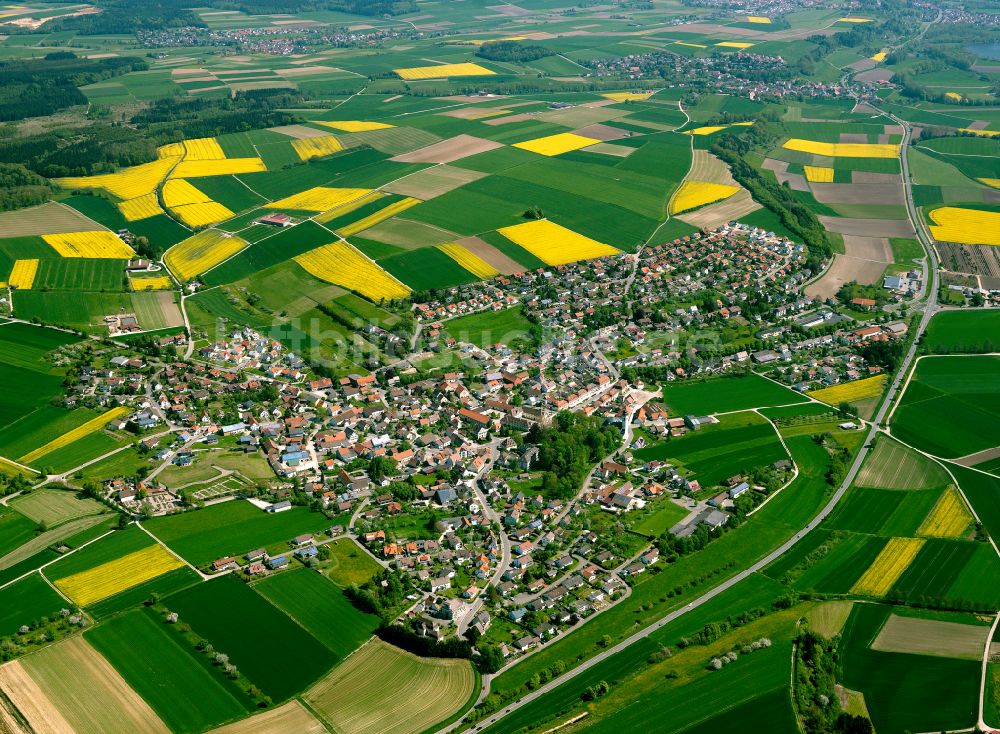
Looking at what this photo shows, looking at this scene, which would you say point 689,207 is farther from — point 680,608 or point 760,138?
point 680,608

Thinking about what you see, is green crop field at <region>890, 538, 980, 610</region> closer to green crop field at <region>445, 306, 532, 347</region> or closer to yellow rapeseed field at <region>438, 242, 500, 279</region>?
green crop field at <region>445, 306, 532, 347</region>

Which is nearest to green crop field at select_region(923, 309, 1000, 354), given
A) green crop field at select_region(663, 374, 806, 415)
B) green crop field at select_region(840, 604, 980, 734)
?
green crop field at select_region(663, 374, 806, 415)

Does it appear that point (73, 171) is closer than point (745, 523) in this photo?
No

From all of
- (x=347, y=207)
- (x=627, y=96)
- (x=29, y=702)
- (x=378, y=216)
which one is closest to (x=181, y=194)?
(x=347, y=207)

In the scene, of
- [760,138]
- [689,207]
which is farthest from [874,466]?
[760,138]

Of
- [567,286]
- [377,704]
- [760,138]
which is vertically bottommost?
[377,704]

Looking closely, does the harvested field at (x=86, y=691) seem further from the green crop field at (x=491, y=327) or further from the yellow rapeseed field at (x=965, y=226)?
the yellow rapeseed field at (x=965, y=226)

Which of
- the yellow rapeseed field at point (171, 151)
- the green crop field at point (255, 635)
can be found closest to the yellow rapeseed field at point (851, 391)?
the green crop field at point (255, 635)
